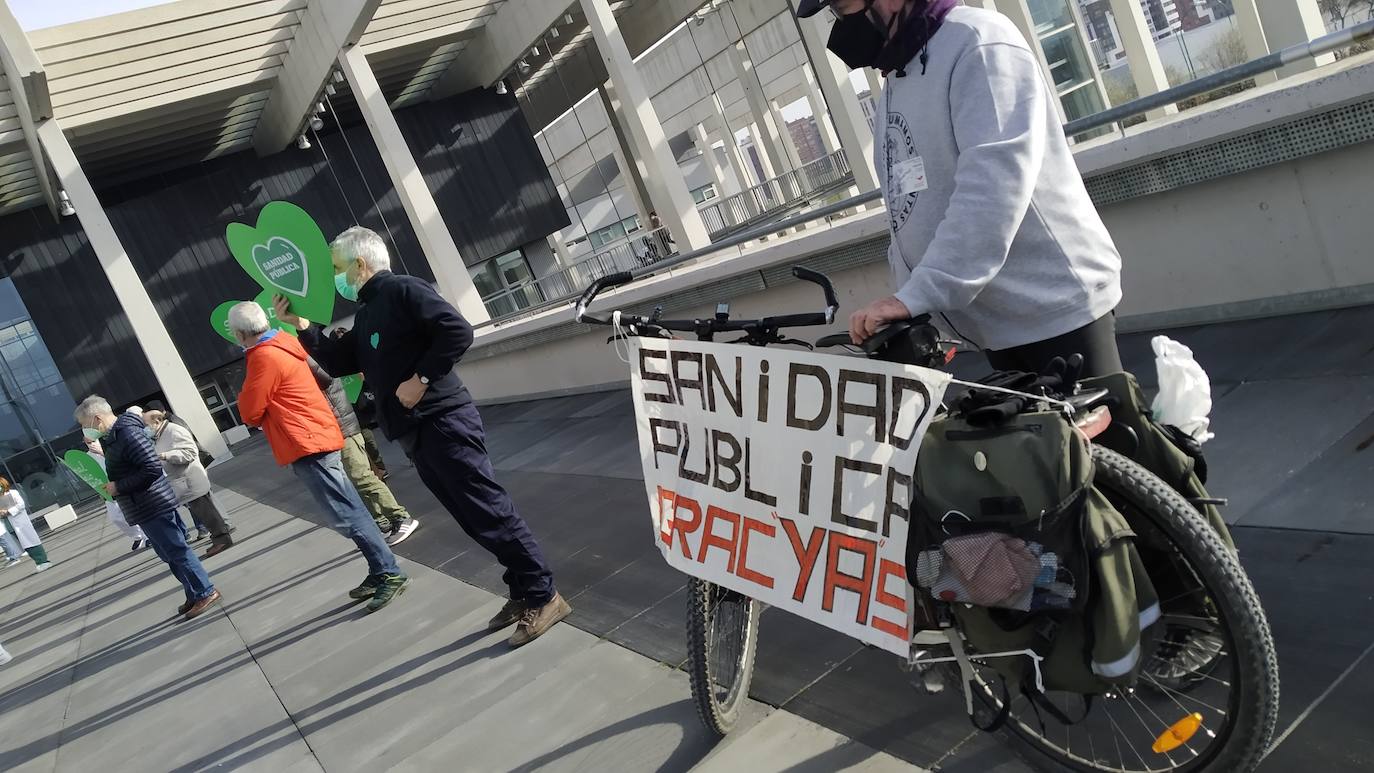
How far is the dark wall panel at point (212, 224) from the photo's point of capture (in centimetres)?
2759

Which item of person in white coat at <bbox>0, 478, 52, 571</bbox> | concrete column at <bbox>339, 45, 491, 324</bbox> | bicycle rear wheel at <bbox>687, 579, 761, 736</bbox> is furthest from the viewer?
concrete column at <bbox>339, 45, 491, 324</bbox>

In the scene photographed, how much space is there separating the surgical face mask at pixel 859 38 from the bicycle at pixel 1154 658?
0.58 metres

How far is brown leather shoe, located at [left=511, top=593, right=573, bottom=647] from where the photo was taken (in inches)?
190

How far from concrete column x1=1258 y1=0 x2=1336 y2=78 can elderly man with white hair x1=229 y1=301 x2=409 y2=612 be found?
13119mm

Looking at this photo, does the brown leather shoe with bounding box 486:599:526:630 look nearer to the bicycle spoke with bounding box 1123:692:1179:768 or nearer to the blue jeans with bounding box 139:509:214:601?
the bicycle spoke with bounding box 1123:692:1179:768

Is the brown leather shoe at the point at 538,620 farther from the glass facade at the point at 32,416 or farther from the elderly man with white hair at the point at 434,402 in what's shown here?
the glass facade at the point at 32,416

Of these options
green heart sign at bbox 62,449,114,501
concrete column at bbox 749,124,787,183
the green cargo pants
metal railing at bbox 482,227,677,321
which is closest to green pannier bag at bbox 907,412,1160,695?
the green cargo pants

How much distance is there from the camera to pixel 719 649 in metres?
3.23

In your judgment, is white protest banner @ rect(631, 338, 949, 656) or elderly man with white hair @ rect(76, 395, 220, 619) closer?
white protest banner @ rect(631, 338, 949, 656)

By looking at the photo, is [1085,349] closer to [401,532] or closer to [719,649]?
[719,649]

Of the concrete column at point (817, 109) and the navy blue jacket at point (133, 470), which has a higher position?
the concrete column at point (817, 109)

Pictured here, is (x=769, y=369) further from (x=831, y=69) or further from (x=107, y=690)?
(x=831, y=69)

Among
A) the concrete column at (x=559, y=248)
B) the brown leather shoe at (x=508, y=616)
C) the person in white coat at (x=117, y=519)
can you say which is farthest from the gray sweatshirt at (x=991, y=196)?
the concrete column at (x=559, y=248)

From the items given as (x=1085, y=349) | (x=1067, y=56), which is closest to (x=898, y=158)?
(x=1085, y=349)
